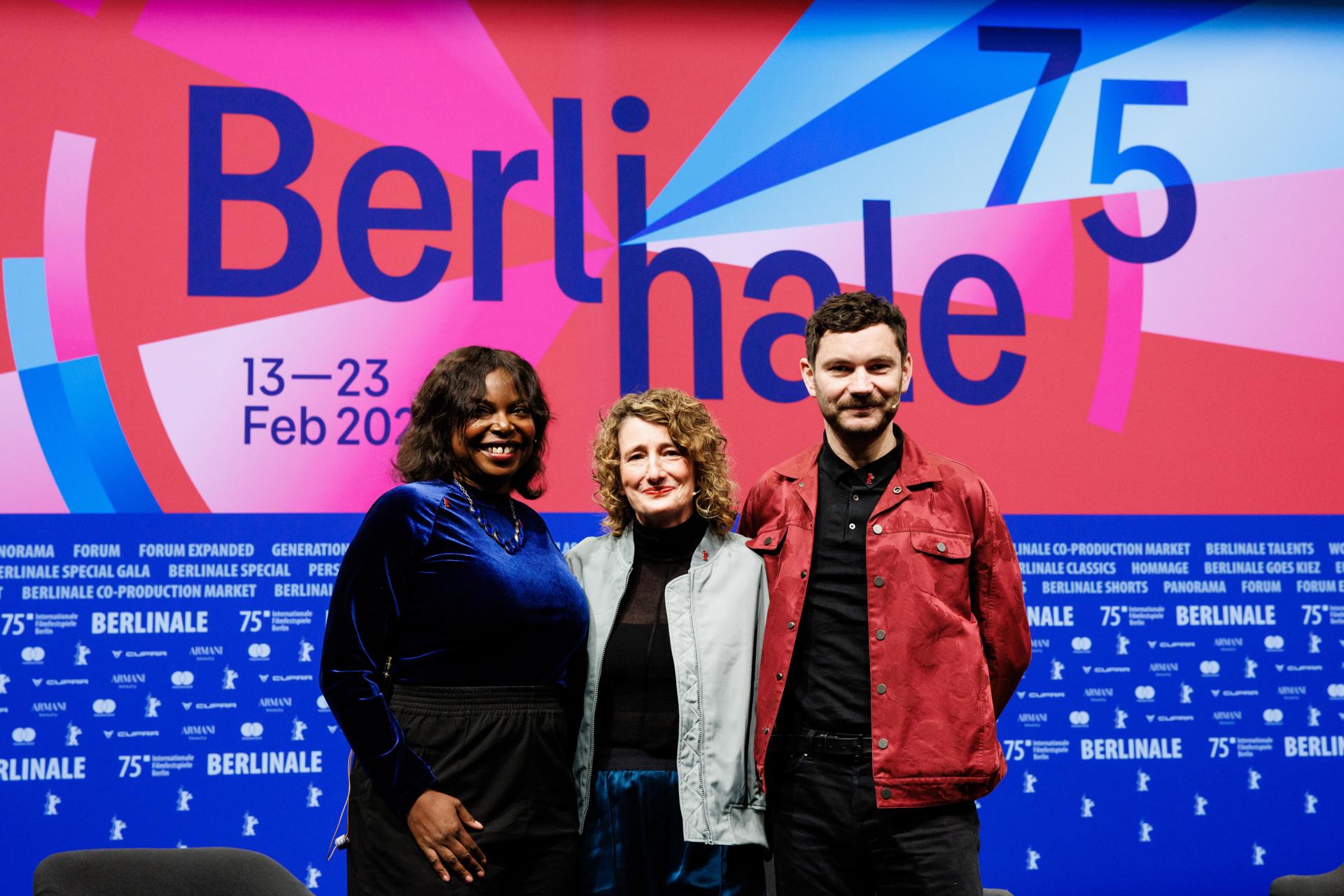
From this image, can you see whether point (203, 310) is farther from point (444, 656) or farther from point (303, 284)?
point (444, 656)

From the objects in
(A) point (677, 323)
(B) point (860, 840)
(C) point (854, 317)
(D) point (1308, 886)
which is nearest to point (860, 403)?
(C) point (854, 317)

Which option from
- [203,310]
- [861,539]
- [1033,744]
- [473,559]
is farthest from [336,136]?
→ [1033,744]

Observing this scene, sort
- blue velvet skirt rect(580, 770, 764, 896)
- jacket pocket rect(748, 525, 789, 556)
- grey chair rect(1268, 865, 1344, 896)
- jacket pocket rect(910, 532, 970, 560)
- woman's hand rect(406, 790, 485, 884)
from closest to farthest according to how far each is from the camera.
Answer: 1. woman's hand rect(406, 790, 485, 884)
2. blue velvet skirt rect(580, 770, 764, 896)
3. jacket pocket rect(910, 532, 970, 560)
4. jacket pocket rect(748, 525, 789, 556)
5. grey chair rect(1268, 865, 1344, 896)

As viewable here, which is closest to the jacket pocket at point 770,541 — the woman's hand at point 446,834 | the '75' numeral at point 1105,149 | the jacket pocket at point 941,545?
the jacket pocket at point 941,545

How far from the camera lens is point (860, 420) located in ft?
6.98

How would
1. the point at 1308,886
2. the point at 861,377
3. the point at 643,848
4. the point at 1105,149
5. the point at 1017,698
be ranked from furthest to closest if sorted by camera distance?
the point at 1105,149
the point at 1017,698
the point at 1308,886
the point at 861,377
the point at 643,848

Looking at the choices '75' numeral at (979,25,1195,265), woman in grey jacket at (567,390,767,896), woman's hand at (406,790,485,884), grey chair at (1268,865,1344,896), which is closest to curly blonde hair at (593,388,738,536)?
woman in grey jacket at (567,390,767,896)

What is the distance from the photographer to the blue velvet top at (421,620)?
6.09ft

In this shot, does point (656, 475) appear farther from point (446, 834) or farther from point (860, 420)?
point (446, 834)

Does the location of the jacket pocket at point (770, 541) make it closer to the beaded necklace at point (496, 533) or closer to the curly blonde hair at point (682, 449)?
the curly blonde hair at point (682, 449)

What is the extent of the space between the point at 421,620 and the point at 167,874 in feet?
3.37

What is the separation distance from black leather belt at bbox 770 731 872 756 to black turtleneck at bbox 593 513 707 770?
0.79 feet

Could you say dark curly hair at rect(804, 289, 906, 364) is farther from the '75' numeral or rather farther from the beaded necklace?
the '75' numeral

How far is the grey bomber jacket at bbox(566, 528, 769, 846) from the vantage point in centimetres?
201
